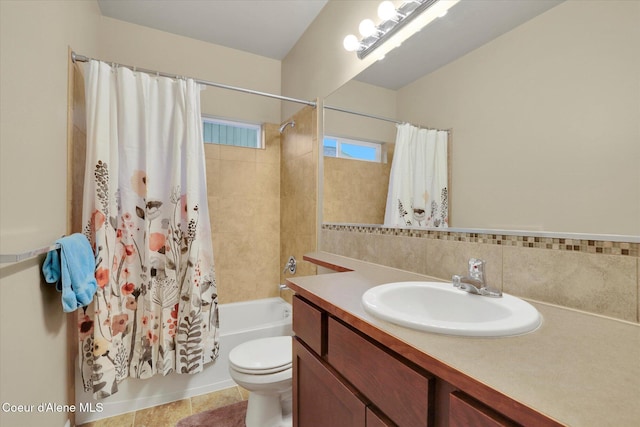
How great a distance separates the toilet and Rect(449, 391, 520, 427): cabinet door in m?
1.13

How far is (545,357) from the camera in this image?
1.64 feet

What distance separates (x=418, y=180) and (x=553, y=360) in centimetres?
84

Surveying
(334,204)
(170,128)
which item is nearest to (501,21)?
(334,204)

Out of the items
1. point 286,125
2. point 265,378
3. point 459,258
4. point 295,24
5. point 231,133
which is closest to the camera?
point 459,258

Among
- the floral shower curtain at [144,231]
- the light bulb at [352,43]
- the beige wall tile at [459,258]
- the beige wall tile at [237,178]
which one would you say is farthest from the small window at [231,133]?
the beige wall tile at [459,258]

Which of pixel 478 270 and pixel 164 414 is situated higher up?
pixel 478 270

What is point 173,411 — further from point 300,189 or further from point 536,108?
point 536,108

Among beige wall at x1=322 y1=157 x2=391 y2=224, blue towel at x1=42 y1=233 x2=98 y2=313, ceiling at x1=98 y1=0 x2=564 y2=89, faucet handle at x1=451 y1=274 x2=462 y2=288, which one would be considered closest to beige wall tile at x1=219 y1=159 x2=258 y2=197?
beige wall at x1=322 y1=157 x2=391 y2=224

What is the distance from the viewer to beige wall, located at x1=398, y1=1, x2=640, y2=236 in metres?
0.66

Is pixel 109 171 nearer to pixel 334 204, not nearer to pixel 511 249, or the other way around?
pixel 334 204

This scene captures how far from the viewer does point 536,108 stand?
0.82 m

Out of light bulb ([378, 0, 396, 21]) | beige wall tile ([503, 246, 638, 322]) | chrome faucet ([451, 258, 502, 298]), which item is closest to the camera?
beige wall tile ([503, 246, 638, 322])

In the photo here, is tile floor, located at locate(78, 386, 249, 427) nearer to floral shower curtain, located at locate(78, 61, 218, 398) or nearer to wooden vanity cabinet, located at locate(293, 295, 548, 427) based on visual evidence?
floral shower curtain, located at locate(78, 61, 218, 398)

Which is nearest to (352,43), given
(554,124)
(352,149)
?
(352,149)
